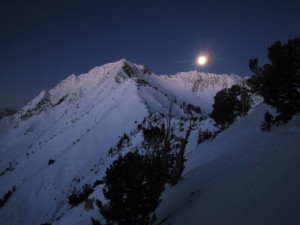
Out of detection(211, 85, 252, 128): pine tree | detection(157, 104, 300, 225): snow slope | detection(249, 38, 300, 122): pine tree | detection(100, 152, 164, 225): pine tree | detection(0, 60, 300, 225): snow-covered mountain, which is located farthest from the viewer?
detection(211, 85, 252, 128): pine tree

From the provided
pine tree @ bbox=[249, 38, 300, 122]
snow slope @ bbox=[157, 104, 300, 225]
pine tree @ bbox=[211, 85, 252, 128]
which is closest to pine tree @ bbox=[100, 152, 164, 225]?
snow slope @ bbox=[157, 104, 300, 225]

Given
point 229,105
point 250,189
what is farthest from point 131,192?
point 229,105

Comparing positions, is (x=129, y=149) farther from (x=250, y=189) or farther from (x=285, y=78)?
(x=250, y=189)

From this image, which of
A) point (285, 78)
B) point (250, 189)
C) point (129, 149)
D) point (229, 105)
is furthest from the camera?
point (129, 149)

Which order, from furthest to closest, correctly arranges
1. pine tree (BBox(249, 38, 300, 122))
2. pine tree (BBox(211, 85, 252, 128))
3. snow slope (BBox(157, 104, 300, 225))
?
1. pine tree (BBox(211, 85, 252, 128))
2. pine tree (BBox(249, 38, 300, 122))
3. snow slope (BBox(157, 104, 300, 225))

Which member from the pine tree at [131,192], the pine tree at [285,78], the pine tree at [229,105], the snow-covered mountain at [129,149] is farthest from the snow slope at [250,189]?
the pine tree at [229,105]

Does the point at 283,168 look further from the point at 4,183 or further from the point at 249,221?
the point at 4,183

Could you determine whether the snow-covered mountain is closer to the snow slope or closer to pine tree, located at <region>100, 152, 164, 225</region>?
the snow slope

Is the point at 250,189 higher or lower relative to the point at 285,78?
lower

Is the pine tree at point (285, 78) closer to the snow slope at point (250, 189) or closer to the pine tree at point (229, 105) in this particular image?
the snow slope at point (250, 189)

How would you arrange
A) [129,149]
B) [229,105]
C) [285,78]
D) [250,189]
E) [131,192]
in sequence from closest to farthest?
[250,189] < [131,192] < [285,78] < [229,105] < [129,149]

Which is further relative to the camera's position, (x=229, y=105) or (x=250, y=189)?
(x=229, y=105)

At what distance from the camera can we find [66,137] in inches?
3364

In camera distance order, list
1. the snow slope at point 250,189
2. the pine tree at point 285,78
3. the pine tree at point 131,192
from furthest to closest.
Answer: the pine tree at point 285,78 → the pine tree at point 131,192 → the snow slope at point 250,189
